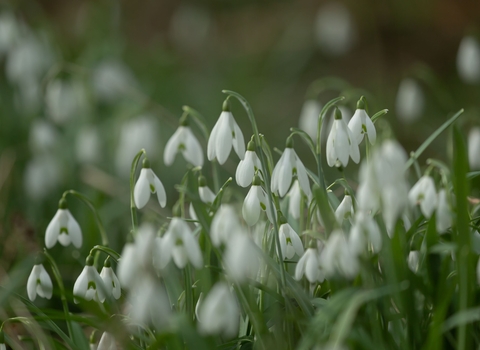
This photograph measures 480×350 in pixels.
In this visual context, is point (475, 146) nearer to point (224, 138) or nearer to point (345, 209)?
point (345, 209)

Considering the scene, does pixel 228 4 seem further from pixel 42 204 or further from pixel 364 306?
pixel 364 306

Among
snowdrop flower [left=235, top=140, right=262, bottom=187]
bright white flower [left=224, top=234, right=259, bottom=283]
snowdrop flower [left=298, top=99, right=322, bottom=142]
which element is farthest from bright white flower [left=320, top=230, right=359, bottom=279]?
snowdrop flower [left=298, top=99, right=322, bottom=142]

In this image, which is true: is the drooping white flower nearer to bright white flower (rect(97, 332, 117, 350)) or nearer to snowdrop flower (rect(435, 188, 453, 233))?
snowdrop flower (rect(435, 188, 453, 233))

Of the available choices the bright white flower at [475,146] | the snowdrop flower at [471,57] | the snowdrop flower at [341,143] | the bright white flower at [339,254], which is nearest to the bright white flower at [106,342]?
the bright white flower at [339,254]

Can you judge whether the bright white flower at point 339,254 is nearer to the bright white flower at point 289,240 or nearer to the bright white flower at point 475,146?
the bright white flower at point 289,240

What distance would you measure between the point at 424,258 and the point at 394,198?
0.48 metres

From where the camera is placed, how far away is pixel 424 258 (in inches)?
65.4

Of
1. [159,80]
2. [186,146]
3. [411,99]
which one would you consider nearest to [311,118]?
[411,99]

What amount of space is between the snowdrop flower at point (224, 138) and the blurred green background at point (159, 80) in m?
0.28

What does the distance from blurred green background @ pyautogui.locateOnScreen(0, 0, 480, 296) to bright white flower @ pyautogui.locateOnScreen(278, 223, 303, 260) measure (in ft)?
1.26

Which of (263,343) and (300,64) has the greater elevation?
(300,64)

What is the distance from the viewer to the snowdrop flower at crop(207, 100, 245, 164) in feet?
5.51

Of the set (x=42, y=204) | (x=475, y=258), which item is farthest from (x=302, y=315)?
(x=42, y=204)

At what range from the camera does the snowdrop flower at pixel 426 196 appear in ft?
5.47
